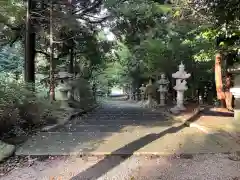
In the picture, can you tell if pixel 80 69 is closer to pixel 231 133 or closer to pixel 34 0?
pixel 34 0

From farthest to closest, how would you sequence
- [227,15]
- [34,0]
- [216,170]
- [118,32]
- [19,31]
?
1. [118,32]
2. [19,31]
3. [34,0]
4. [227,15]
5. [216,170]

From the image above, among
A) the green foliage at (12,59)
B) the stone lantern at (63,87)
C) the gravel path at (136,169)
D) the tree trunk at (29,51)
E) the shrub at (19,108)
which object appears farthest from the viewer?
the green foliage at (12,59)

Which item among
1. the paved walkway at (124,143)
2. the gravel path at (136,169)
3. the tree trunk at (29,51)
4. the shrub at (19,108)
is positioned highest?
the tree trunk at (29,51)

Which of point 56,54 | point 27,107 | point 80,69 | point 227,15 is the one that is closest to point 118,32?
point 56,54

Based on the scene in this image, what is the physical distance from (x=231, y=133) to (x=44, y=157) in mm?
4334

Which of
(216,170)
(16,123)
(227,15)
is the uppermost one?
(227,15)

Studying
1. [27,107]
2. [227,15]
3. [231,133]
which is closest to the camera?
[227,15]

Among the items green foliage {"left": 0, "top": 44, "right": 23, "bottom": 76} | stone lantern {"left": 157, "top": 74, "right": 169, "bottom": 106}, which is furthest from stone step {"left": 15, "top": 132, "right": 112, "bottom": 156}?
green foliage {"left": 0, "top": 44, "right": 23, "bottom": 76}

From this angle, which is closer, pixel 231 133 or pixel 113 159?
pixel 113 159

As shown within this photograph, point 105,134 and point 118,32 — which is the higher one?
point 118,32

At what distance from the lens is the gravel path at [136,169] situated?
452 cm

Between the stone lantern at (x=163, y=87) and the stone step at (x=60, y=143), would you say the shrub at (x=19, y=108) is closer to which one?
the stone step at (x=60, y=143)

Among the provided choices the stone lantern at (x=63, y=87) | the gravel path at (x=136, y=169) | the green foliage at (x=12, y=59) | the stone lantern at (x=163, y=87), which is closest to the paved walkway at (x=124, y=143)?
the gravel path at (x=136, y=169)

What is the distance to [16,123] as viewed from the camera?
7348 mm
